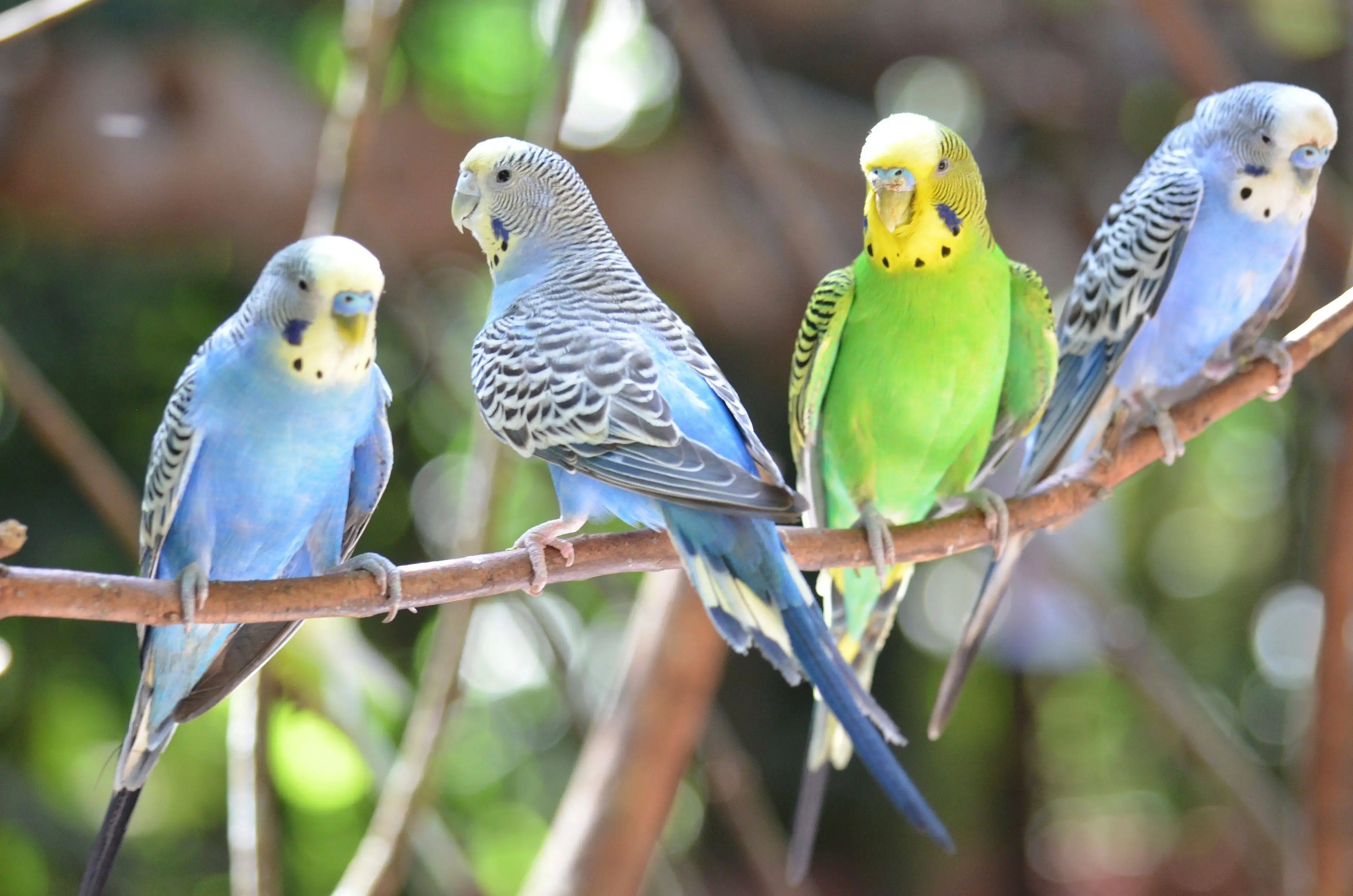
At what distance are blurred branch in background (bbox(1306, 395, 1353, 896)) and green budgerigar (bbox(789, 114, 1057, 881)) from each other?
5.26 feet

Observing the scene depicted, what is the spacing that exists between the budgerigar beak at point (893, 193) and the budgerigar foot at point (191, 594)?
1218 mm

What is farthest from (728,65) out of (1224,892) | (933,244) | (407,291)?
(1224,892)

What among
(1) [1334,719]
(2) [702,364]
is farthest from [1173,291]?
(1) [1334,719]

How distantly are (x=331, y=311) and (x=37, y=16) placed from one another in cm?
154

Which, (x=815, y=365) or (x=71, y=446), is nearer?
(x=815, y=365)

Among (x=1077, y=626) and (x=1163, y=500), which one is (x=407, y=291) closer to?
(x=1077, y=626)

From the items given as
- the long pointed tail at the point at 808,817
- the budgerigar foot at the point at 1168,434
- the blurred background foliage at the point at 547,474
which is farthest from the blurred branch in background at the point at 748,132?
the long pointed tail at the point at 808,817

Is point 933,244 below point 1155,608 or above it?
above

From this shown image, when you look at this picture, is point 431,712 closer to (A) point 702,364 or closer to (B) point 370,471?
(B) point 370,471

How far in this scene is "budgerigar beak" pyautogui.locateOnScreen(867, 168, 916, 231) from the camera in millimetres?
1963

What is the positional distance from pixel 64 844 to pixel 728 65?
3360 mm

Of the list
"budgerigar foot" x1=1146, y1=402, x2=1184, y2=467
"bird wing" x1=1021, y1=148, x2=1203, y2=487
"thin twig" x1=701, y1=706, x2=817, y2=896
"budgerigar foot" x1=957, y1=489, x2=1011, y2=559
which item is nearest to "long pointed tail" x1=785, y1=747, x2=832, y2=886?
"budgerigar foot" x1=957, y1=489, x2=1011, y2=559

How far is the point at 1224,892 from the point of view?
5.89 m

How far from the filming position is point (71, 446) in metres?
3.24
